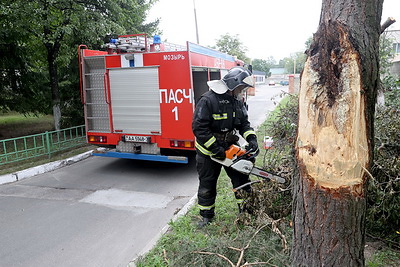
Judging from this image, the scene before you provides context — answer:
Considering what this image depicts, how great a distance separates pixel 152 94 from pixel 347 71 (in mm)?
4448

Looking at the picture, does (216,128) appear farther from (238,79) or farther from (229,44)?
(229,44)

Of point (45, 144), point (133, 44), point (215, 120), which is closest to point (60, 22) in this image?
point (133, 44)

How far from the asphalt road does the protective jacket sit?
51.0 inches

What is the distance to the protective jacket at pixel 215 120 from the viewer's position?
3615 millimetres

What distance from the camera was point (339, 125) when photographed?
193cm

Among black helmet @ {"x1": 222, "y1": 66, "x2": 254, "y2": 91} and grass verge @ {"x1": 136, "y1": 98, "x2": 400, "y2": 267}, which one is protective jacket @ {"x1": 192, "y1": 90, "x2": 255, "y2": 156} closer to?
black helmet @ {"x1": 222, "y1": 66, "x2": 254, "y2": 91}

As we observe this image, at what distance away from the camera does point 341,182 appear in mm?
1954

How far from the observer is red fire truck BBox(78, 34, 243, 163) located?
5695 mm

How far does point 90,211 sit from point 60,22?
5.14 meters

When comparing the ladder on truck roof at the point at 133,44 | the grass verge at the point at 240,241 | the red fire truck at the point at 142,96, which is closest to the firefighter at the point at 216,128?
the grass verge at the point at 240,241

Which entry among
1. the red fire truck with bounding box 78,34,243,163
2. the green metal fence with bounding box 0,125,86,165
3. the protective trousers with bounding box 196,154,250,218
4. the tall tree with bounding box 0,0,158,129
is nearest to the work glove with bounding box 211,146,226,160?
the protective trousers with bounding box 196,154,250,218

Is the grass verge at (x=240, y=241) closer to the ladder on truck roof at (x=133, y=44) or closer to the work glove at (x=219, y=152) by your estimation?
the work glove at (x=219, y=152)

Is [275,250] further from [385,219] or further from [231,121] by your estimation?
[231,121]

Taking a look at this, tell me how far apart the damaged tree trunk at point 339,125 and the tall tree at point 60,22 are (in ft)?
21.3
